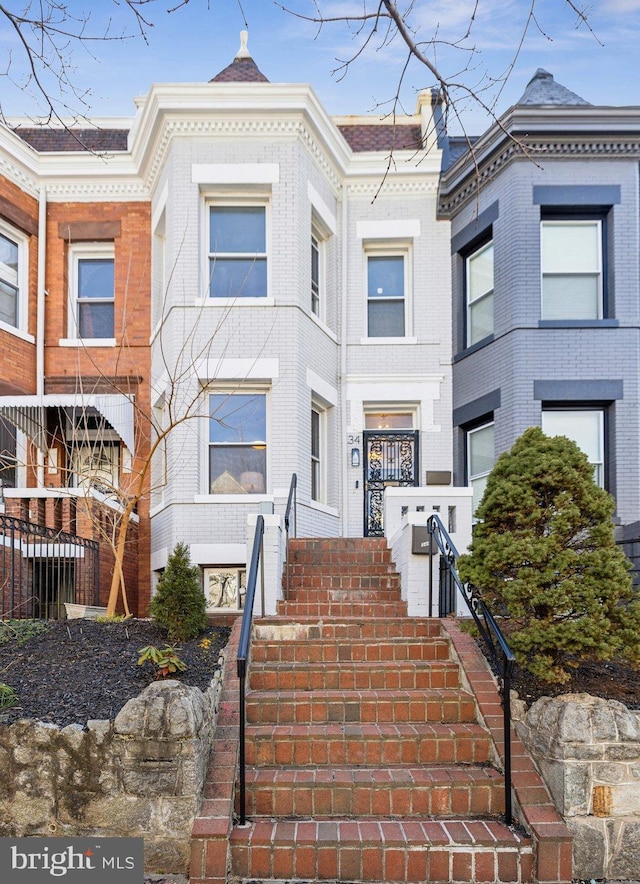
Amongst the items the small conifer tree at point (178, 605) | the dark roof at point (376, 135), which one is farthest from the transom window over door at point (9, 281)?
the small conifer tree at point (178, 605)

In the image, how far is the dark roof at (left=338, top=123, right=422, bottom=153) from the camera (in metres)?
13.4

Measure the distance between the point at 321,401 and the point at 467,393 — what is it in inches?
94.4

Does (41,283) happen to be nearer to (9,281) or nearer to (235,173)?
(9,281)

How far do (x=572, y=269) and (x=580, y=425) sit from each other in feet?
7.97

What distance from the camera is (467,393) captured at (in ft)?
39.7

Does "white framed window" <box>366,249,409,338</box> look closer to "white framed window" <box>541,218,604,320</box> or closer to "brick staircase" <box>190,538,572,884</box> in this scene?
"white framed window" <box>541,218,604,320</box>

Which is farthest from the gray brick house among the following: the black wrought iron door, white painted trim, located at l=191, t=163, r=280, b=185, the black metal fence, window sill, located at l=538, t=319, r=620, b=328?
the black metal fence

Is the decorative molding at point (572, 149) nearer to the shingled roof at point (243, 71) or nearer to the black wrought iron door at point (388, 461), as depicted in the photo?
the shingled roof at point (243, 71)

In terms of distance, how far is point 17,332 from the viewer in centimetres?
1218

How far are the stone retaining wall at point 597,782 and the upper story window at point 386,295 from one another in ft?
28.0

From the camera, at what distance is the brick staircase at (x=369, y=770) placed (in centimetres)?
473

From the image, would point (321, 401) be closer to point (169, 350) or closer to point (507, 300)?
point (169, 350)

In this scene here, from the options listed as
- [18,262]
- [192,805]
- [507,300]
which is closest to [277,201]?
[507,300]

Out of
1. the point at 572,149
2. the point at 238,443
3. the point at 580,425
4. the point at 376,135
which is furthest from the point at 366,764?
the point at 376,135
